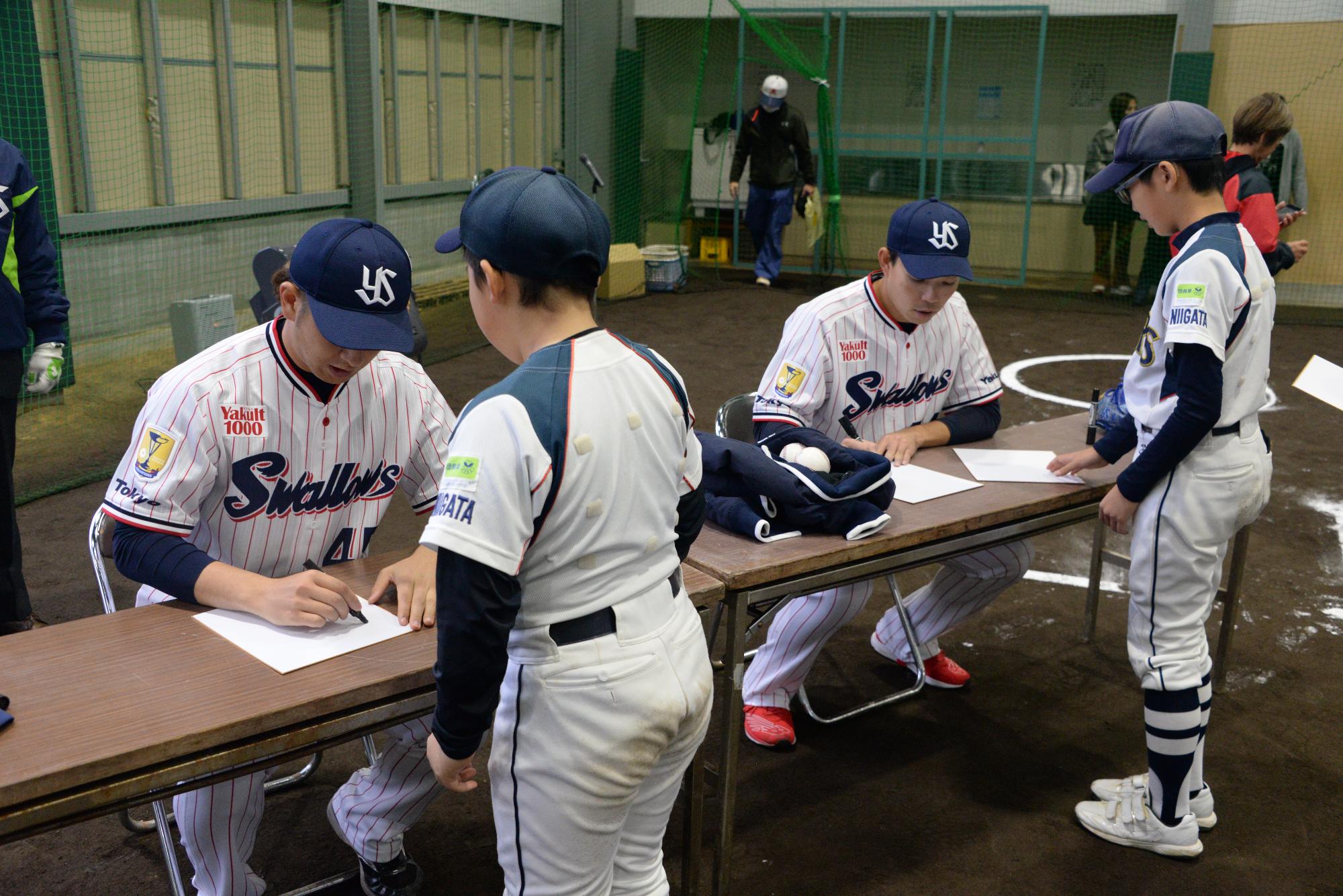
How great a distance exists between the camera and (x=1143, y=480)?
2750mm

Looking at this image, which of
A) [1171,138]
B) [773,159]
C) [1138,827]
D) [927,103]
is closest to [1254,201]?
[1171,138]

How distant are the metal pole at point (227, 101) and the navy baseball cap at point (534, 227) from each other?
7240 mm

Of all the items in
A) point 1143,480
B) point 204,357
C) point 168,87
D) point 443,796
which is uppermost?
point 168,87

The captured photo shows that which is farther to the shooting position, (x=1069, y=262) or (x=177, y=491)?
(x=1069, y=262)

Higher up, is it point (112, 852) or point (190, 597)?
point (190, 597)

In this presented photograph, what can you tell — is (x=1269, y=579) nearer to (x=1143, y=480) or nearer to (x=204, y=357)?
(x=1143, y=480)

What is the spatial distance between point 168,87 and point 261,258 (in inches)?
153

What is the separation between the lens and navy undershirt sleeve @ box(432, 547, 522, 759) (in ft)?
5.17

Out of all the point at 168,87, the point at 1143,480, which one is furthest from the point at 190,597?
the point at 168,87

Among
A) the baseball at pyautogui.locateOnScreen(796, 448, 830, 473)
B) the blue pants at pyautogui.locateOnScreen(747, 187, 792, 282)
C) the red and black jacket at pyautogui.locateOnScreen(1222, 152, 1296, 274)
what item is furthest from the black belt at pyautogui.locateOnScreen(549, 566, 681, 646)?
the blue pants at pyautogui.locateOnScreen(747, 187, 792, 282)

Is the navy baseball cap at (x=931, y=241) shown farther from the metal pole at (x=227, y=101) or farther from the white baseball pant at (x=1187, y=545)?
the metal pole at (x=227, y=101)

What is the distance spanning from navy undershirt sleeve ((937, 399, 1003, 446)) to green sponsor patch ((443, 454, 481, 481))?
7.44 ft

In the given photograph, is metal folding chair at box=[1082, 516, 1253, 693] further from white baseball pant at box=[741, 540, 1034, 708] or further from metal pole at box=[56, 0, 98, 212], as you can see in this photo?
metal pole at box=[56, 0, 98, 212]

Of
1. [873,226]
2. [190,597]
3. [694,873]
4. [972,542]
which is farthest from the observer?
[873,226]
